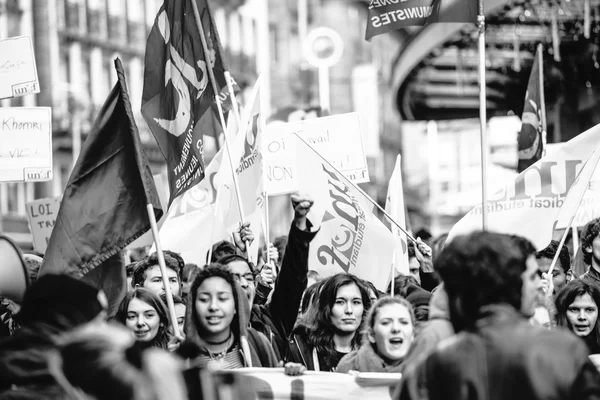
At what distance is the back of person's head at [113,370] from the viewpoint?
150 inches

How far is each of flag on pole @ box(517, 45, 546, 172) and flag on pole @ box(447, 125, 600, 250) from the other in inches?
101

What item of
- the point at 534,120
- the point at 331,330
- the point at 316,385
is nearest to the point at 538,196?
the point at 331,330

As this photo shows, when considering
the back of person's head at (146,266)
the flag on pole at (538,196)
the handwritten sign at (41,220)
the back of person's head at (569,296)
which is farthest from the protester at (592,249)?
the handwritten sign at (41,220)

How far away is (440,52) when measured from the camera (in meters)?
18.8

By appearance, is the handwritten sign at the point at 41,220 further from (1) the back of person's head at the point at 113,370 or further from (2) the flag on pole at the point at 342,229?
(1) the back of person's head at the point at 113,370

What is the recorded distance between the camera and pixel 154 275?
854 cm

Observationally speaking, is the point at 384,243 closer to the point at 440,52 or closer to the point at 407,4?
the point at 407,4

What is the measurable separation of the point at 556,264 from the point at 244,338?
3.78 m

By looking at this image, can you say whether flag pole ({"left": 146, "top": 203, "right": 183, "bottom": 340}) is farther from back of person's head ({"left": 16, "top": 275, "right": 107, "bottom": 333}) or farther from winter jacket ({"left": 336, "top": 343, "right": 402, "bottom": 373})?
back of person's head ({"left": 16, "top": 275, "right": 107, "bottom": 333})

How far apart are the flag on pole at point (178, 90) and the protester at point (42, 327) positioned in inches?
149

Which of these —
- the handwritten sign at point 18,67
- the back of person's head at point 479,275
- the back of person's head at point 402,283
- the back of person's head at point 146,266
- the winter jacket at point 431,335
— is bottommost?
Answer: the back of person's head at point 402,283

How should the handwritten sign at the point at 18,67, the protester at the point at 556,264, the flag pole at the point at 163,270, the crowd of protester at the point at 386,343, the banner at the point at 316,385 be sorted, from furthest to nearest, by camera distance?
the handwritten sign at the point at 18,67 → the protester at the point at 556,264 → the flag pole at the point at 163,270 → the banner at the point at 316,385 → the crowd of protester at the point at 386,343

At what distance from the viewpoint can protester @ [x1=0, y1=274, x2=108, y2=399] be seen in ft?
14.6

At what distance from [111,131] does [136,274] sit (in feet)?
5.07
